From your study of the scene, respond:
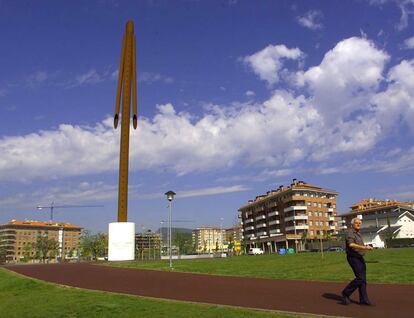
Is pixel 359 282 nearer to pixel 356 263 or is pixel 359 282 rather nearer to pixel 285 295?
pixel 356 263

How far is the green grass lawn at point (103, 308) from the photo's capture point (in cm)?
840

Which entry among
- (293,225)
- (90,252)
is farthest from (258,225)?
(90,252)

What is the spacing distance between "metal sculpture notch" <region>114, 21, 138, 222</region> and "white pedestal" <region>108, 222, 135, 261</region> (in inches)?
86.1

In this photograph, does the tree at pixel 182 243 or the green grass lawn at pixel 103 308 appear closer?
the green grass lawn at pixel 103 308

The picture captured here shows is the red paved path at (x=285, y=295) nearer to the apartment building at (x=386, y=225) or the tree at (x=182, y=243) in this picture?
the apartment building at (x=386, y=225)

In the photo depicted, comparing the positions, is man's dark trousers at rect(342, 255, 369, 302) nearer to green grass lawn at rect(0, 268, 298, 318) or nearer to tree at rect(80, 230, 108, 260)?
green grass lawn at rect(0, 268, 298, 318)

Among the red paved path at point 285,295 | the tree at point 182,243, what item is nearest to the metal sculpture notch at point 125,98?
the red paved path at point 285,295

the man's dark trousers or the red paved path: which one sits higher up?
the man's dark trousers

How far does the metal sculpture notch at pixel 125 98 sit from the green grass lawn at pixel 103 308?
853 inches

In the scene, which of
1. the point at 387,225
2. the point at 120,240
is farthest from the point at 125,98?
the point at 387,225

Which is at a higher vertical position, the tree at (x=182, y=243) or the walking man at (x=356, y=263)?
the tree at (x=182, y=243)

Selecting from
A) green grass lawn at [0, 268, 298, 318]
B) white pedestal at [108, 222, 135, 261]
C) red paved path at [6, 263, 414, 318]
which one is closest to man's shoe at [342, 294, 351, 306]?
red paved path at [6, 263, 414, 318]

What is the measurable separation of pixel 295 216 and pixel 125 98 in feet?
243

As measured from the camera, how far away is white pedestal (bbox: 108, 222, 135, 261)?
30.9 metres
